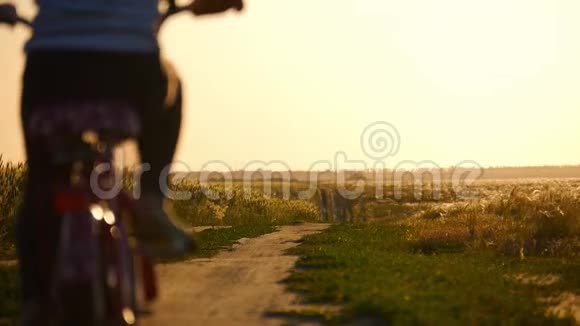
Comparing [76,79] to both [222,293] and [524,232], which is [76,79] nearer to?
[222,293]

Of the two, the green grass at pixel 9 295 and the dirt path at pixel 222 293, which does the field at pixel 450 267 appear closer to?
the green grass at pixel 9 295

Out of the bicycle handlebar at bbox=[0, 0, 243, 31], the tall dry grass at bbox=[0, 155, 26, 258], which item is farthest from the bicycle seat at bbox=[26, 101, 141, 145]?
the tall dry grass at bbox=[0, 155, 26, 258]

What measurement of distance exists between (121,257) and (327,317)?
2.38 metres

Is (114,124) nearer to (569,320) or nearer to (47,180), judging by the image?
(47,180)

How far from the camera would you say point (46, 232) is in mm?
3885

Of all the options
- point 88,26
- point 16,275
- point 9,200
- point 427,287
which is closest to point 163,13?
point 88,26

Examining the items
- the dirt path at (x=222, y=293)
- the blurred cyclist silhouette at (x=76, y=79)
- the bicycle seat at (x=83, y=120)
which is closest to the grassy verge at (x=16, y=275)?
the dirt path at (x=222, y=293)

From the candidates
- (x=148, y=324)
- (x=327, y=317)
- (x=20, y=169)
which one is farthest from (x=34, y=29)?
(x=20, y=169)

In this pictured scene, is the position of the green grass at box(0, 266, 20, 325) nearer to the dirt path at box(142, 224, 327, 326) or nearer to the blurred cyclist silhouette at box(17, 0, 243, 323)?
the dirt path at box(142, 224, 327, 326)

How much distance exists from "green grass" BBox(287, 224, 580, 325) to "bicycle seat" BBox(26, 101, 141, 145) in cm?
245

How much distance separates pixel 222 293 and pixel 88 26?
3352 millimetres

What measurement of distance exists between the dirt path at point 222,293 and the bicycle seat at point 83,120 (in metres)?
1.93

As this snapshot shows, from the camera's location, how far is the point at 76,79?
408 cm

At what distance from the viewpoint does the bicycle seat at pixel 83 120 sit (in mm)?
3822
